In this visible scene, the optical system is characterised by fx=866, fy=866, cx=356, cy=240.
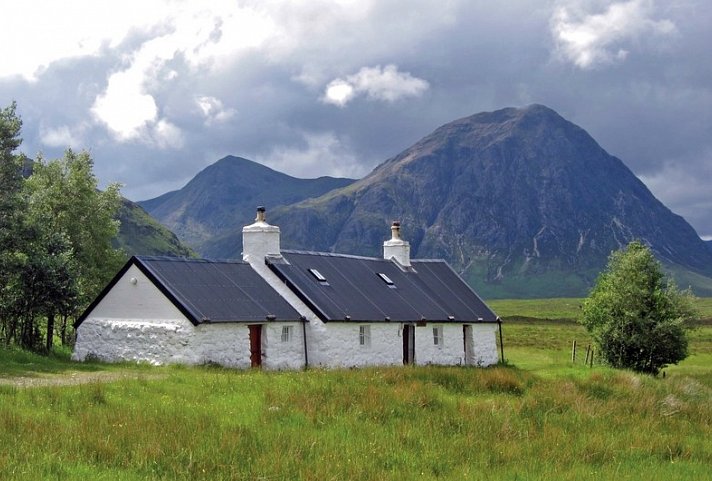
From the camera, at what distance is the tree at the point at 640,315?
1893 inches

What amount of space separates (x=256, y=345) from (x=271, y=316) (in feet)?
4.60

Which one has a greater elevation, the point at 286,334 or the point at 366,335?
the point at 286,334

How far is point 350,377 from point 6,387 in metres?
9.63

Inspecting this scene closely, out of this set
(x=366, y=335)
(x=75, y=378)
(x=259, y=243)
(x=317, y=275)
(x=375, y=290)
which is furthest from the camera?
(x=375, y=290)

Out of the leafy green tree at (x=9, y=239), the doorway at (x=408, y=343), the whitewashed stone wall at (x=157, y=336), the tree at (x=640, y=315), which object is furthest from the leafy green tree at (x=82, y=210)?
the tree at (x=640, y=315)

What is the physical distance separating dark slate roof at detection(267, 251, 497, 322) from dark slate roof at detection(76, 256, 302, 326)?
1362 mm

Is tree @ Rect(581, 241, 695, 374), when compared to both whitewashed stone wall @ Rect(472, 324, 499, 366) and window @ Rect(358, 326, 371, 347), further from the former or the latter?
window @ Rect(358, 326, 371, 347)

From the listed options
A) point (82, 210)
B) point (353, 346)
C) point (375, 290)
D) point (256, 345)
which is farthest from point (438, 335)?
point (82, 210)

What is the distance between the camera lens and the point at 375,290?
45.0 m

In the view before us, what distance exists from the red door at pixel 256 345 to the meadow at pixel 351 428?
9.22 meters

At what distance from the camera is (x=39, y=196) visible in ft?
158

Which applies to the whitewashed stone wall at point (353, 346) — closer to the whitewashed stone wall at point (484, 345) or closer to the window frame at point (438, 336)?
the window frame at point (438, 336)

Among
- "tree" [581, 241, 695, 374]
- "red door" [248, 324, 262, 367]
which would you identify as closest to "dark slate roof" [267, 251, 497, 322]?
"red door" [248, 324, 262, 367]

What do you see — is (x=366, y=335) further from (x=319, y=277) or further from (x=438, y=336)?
(x=438, y=336)
